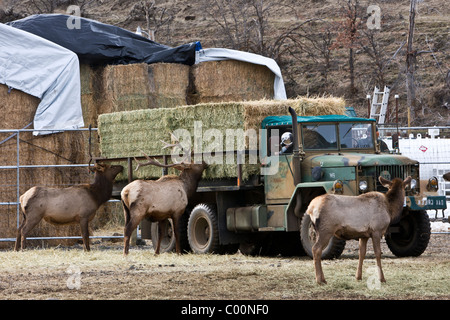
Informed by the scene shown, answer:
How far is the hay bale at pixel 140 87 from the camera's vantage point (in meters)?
19.5

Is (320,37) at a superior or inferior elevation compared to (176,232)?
superior

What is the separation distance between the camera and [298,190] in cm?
1266

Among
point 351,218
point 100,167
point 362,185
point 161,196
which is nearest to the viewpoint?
point 351,218

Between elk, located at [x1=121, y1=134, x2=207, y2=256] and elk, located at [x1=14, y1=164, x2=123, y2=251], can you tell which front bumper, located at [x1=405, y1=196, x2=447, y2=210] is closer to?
elk, located at [x1=121, y1=134, x2=207, y2=256]

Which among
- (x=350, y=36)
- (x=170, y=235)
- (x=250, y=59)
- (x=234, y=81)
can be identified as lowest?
(x=170, y=235)

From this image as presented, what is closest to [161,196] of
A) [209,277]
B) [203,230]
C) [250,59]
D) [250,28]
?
[203,230]

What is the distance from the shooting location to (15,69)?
1834cm

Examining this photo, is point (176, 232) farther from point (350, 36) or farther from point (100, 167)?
point (350, 36)

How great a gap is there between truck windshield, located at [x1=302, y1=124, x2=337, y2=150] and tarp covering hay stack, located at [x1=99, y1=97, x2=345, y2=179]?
0.74 m

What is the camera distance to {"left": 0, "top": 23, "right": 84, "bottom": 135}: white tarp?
18.2 m

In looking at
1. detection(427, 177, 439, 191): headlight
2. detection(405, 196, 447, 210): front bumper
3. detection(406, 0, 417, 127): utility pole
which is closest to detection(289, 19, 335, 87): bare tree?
detection(406, 0, 417, 127): utility pole

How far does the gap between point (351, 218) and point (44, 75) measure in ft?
35.9

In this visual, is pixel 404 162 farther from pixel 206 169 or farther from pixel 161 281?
pixel 161 281

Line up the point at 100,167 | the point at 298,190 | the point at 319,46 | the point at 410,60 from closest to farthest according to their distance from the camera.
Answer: the point at 298,190 < the point at 100,167 < the point at 410,60 < the point at 319,46
